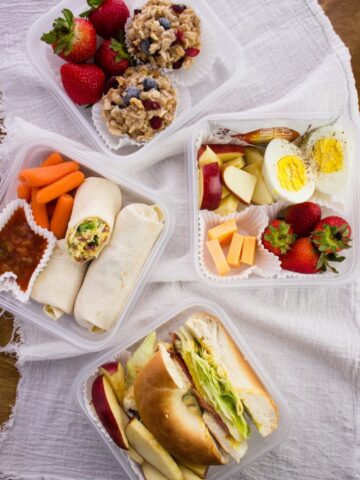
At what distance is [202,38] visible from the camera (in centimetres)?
159

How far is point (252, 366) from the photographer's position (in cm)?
147

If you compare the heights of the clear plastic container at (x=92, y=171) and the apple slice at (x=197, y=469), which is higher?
the clear plastic container at (x=92, y=171)

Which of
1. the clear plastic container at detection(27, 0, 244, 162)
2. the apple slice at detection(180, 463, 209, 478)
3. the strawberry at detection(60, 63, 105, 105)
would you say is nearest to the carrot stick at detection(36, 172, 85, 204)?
the clear plastic container at detection(27, 0, 244, 162)

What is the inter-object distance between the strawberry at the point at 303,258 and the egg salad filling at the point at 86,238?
20.0 inches

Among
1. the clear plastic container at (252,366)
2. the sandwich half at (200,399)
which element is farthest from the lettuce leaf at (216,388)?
the clear plastic container at (252,366)

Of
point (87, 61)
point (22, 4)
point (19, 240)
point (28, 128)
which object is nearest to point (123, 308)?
point (19, 240)

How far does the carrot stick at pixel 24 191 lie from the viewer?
150 cm

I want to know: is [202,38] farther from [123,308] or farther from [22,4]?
[123,308]

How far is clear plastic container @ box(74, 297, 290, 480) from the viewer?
1469 mm

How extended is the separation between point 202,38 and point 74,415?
1139mm

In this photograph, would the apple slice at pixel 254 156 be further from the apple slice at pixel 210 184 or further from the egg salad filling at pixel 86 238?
the egg salad filling at pixel 86 238

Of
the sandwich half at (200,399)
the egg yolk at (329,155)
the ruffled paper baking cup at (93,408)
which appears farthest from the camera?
the egg yolk at (329,155)

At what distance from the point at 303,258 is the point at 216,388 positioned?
419 mm

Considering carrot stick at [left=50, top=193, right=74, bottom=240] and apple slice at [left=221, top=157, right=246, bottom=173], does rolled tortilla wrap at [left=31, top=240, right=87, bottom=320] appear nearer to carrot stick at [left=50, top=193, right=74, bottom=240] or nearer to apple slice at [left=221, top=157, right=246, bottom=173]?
carrot stick at [left=50, top=193, right=74, bottom=240]
